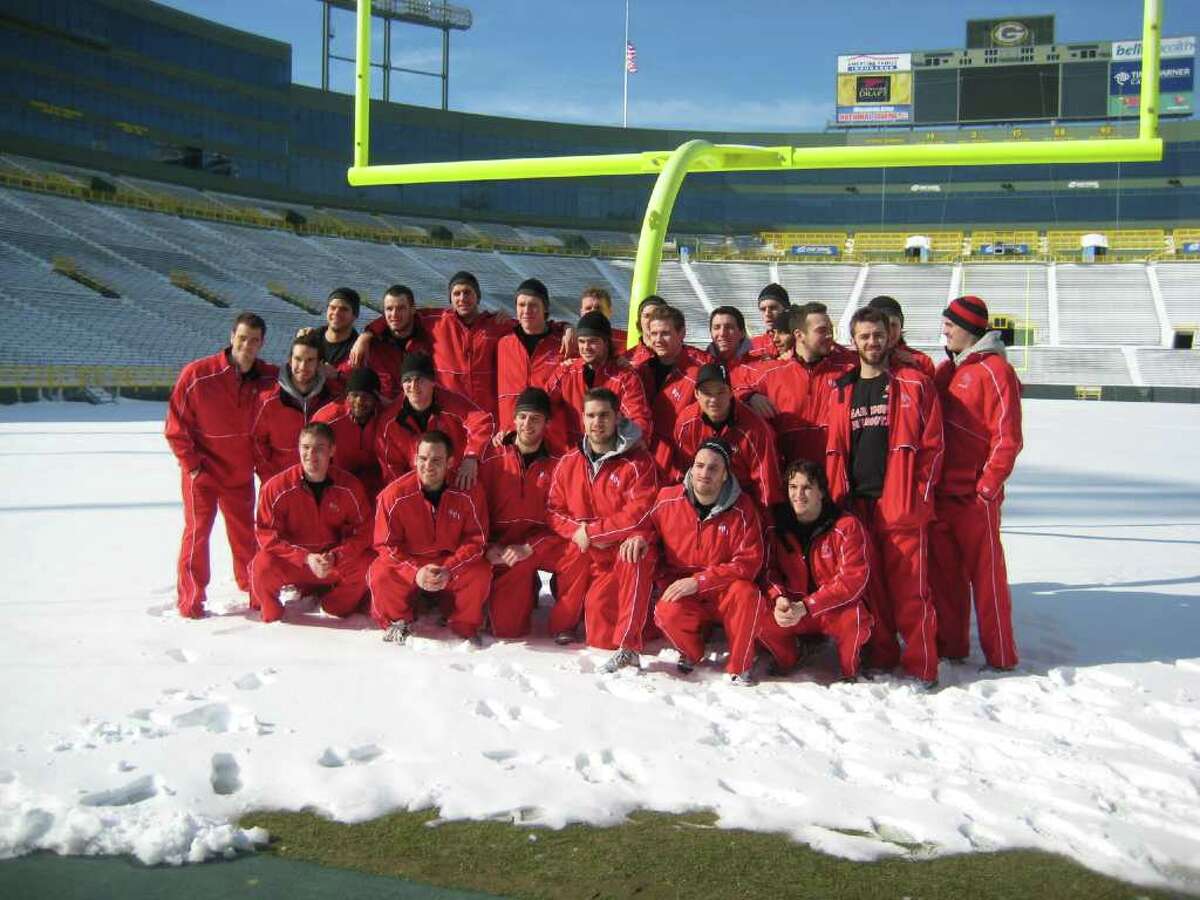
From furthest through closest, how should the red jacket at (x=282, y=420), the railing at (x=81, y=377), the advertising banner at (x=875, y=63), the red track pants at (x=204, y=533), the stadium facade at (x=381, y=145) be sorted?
Result: the advertising banner at (x=875, y=63), the stadium facade at (x=381, y=145), the railing at (x=81, y=377), the red jacket at (x=282, y=420), the red track pants at (x=204, y=533)

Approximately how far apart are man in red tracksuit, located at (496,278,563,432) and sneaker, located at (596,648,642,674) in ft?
4.55

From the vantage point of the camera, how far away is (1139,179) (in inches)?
1665

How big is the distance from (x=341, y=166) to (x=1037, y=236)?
94.0 ft

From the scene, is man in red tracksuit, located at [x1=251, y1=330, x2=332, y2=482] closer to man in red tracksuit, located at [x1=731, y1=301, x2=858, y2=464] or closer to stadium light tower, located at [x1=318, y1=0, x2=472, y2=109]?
man in red tracksuit, located at [x1=731, y1=301, x2=858, y2=464]

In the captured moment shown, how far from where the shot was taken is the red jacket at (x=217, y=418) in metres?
4.62

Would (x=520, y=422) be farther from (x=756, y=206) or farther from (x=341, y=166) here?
(x=756, y=206)

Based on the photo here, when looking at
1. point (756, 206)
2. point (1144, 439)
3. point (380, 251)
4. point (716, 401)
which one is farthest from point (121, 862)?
point (756, 206)

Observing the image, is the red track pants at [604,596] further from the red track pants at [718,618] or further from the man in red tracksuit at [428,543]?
the man in red tracksuit at [428,543]

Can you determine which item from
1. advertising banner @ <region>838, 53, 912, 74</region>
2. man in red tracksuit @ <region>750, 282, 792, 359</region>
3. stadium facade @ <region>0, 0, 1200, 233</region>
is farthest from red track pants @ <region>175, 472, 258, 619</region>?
advertising banner @ <region>838, 53, 912, 74</region>

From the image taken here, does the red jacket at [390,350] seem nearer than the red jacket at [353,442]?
No

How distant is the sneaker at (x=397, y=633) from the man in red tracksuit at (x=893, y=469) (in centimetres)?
185

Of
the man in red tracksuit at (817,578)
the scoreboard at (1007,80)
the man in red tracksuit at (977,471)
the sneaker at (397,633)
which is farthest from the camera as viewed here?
the scoreboard at (1007,80)

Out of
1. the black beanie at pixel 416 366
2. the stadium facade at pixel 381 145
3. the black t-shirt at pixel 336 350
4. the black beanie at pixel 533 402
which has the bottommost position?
the black beanie at pixel 533 402

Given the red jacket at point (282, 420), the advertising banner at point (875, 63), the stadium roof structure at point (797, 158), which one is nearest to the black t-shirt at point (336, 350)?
the red jacket at point (282, 420)
